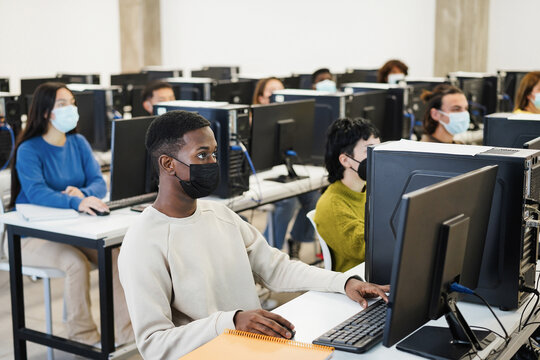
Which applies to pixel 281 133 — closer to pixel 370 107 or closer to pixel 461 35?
pixel 370 107

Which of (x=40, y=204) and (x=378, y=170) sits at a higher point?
(x=378, y=170)

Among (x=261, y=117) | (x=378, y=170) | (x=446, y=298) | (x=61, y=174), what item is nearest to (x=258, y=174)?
(x=261, y=117)

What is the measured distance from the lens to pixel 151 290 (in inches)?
66.8

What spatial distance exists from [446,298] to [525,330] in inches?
16.1

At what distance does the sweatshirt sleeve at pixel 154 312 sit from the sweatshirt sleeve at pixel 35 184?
146 cm

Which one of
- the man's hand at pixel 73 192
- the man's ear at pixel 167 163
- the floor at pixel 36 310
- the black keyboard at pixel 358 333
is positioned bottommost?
the floor at pixel 36 310

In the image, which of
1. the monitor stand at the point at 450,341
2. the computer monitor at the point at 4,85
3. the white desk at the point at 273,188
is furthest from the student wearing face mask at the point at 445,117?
the computer monitor at the point at 4,85

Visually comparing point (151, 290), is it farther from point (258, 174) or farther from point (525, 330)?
point (258, 174)

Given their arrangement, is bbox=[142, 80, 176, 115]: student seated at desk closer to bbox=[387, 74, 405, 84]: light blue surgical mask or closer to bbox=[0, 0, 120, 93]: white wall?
bbox=[387, 74, 405, 84]: light blue surgical mask

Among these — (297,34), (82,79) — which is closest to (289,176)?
(82,79)

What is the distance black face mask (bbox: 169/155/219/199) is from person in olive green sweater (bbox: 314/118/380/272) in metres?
0.76

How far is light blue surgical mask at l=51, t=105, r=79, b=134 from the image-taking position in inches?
130

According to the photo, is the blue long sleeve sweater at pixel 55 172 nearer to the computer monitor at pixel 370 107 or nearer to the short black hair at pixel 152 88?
the short black hair at pixel 152 88

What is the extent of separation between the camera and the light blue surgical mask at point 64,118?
10.9ft
